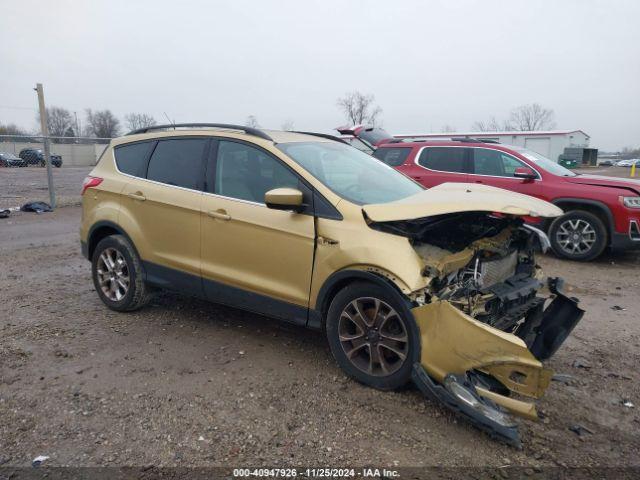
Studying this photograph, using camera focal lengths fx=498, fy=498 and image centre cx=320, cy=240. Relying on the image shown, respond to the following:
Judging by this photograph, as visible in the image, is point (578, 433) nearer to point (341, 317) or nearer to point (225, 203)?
point (341, 317)

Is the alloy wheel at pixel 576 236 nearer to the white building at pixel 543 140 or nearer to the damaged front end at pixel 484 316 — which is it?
the damaged front end at pixel 484 316

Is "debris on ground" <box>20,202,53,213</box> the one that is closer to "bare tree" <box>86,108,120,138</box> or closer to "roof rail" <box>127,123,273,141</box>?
"roof rail" <box>127,123,273,141</box>

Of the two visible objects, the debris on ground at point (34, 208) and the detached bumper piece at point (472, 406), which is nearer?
the detached bumper piece at point (472, 406)

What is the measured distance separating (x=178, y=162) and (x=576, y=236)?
619 centimetres

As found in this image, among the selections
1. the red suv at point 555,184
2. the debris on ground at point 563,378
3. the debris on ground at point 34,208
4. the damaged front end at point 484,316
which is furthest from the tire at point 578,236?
the debris on ground at point 34,208

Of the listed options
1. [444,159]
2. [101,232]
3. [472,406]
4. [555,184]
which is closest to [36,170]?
[444,159]

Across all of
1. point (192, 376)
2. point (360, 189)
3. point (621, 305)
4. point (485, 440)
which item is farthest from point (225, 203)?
point (621, 305)

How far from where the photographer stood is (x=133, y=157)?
4965 millimetres

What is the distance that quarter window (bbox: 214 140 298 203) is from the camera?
12.8ft

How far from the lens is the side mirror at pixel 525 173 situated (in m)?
7.89

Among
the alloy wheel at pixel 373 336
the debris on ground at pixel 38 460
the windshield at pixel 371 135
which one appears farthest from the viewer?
the windshield at pixel 371 135

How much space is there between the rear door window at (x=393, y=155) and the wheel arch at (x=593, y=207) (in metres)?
2.73

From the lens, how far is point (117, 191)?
4891 millimetres

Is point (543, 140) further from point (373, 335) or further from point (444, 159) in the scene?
point (373, 335)
